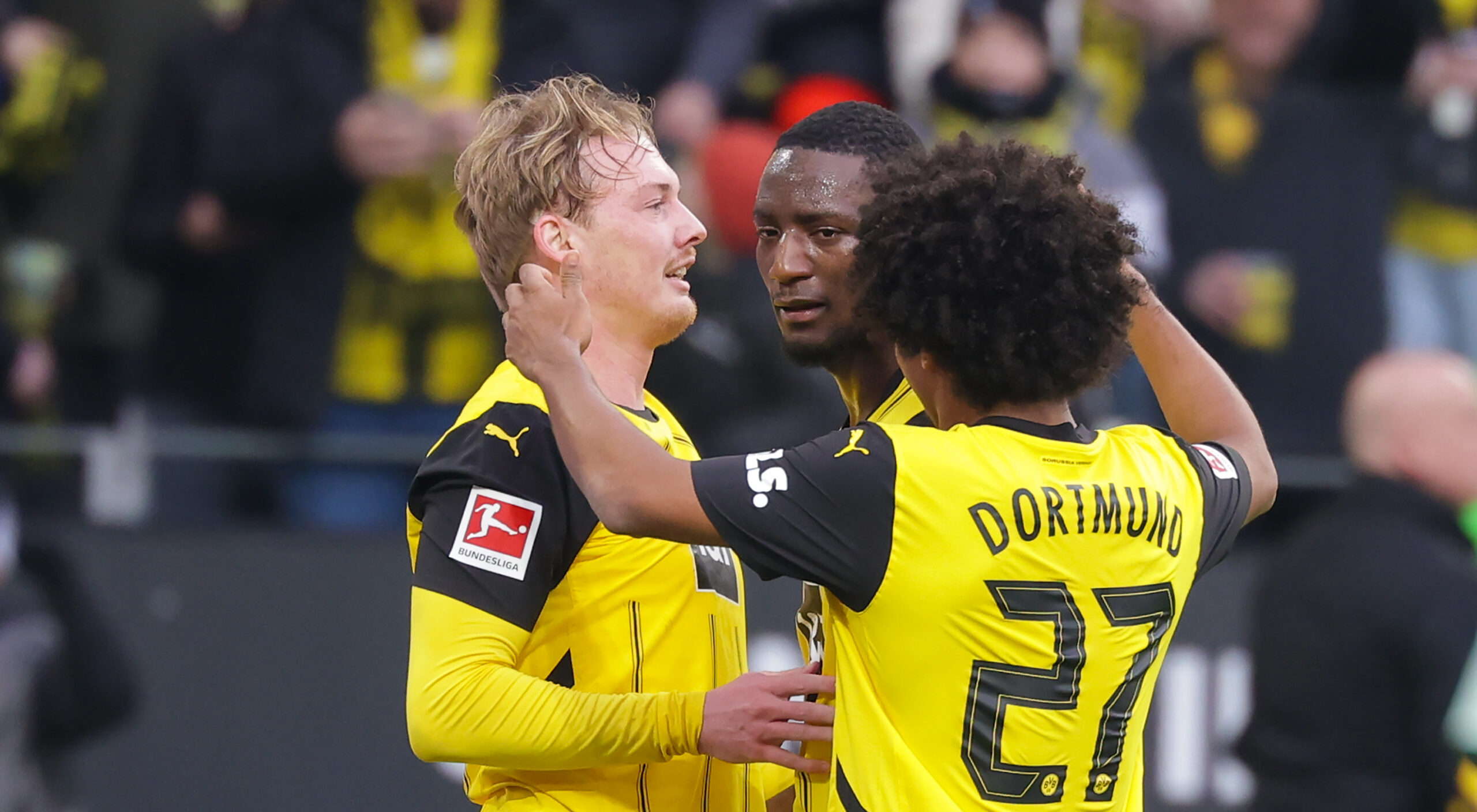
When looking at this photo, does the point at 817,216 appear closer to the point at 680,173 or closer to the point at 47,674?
the point at 680,173

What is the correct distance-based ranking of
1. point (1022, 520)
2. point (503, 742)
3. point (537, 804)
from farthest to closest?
point (537, 804), point (503, 742), point (1022, 520)

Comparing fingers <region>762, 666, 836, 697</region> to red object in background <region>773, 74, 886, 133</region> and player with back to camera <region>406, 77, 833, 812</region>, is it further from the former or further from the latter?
red object in background <region>773, 74, 886, 133</region>

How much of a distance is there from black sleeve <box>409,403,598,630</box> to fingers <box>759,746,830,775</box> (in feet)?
1.29

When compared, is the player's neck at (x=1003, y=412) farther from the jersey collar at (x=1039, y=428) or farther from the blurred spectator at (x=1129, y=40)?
the blurred spectator at (x=1129, y=40)

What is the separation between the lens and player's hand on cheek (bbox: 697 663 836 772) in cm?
242

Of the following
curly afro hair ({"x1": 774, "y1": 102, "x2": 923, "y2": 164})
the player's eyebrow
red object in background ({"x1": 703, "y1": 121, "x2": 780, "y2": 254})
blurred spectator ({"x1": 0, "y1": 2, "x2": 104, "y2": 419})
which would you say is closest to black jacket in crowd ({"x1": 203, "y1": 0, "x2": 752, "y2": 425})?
red object in background ({"x1": 703, "y1": 121, "x2": 780, "y2": 254})

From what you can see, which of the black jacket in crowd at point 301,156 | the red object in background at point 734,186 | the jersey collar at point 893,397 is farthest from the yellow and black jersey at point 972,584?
the black jacket in crowd at point 301,156

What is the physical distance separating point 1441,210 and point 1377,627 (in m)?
2.21

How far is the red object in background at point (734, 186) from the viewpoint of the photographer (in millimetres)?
5441

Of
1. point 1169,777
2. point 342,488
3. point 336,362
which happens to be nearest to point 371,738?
point 342,488

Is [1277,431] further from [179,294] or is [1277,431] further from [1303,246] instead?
[179,294]

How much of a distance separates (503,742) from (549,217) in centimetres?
82

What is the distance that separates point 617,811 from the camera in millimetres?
2607

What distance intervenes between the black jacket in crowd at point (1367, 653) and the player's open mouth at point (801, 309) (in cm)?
239
